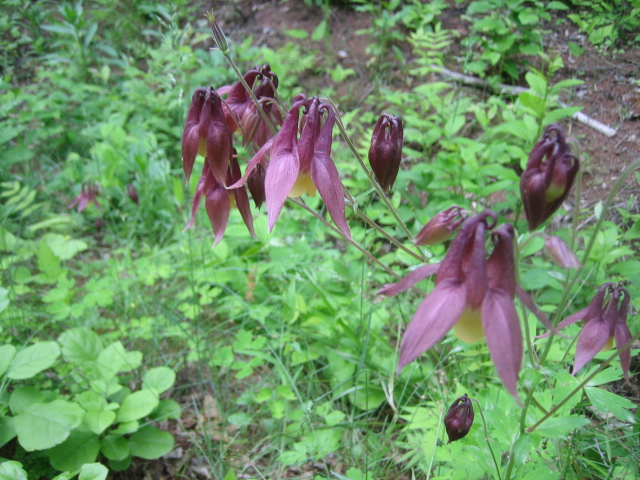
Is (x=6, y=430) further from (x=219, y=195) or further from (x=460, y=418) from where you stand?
(x=460, y=418)

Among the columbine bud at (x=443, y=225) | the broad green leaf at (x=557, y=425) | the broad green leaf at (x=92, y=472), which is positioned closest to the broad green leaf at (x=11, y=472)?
the broad green leaf at (x=92, y=472)

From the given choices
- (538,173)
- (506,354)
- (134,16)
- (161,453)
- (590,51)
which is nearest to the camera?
(506,354)

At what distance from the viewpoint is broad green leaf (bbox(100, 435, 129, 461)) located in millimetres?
1933

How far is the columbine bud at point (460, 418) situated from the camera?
1404 mm

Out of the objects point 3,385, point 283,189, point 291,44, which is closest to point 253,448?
point 3,385

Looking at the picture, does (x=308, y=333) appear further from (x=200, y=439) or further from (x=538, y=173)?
(x=538, y=173)

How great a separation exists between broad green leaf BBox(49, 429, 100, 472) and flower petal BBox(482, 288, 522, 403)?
69.2 inches

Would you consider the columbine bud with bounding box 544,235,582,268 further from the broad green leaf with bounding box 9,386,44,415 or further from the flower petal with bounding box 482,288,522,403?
the broad green leaf with bounding box 9,386,44,415

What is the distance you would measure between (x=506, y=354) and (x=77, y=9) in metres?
6.42

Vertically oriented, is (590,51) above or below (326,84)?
above

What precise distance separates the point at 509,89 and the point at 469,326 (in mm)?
3339

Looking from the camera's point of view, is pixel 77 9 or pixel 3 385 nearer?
pixel 3 385

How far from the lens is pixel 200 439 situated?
2.22 metres

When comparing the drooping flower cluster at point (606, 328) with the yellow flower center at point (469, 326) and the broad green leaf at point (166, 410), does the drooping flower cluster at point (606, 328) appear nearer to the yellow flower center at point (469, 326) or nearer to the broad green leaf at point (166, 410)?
the yellow flower center at point (469, 326)
